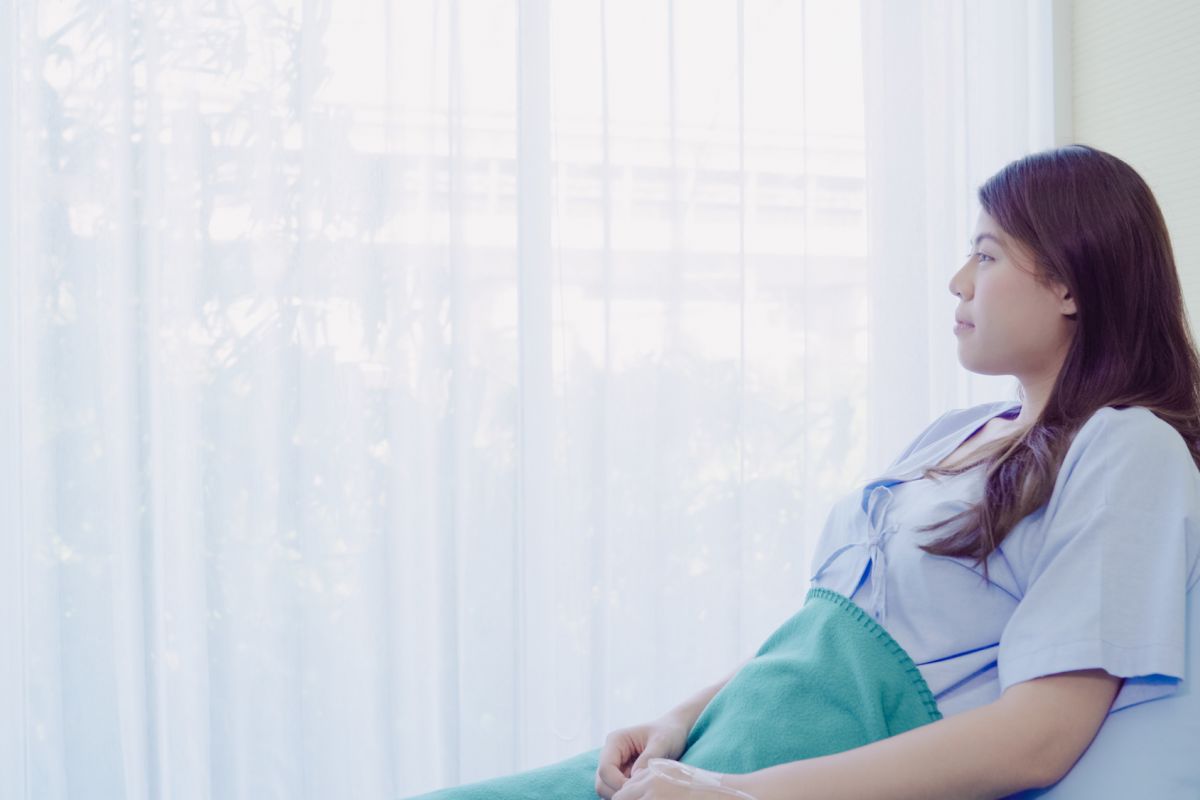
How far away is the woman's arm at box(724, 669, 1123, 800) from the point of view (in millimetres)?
888

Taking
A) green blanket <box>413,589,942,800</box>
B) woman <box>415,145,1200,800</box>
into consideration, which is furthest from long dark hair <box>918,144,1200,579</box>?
green blanket <box>413,589,942,800</box>

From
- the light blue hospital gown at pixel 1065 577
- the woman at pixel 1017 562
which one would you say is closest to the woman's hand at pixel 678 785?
the woman at pixel 1017 562

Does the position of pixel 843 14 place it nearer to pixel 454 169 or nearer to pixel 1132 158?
pixel 1132 158

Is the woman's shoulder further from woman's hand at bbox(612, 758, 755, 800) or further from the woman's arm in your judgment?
woman's hand at bbox(612, 758, 755, 800)

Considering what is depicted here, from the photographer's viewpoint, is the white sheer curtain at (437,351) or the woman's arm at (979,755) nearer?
the woman's arm at (979,755)

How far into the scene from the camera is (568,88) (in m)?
1.93

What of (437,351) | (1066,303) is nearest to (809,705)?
(1066,303)

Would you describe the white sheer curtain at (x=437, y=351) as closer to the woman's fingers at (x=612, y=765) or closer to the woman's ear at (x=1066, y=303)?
the woman's fingers at (x=612, y=765)

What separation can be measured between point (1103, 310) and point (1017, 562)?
0.90 ft

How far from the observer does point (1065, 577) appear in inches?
36.4

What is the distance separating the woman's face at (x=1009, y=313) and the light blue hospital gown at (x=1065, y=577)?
13cm

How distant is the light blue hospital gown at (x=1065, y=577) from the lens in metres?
0.89

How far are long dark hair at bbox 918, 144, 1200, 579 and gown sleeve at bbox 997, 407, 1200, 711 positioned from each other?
3.0 inches

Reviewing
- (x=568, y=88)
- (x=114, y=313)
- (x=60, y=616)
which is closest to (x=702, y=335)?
(x=568, y=88)
